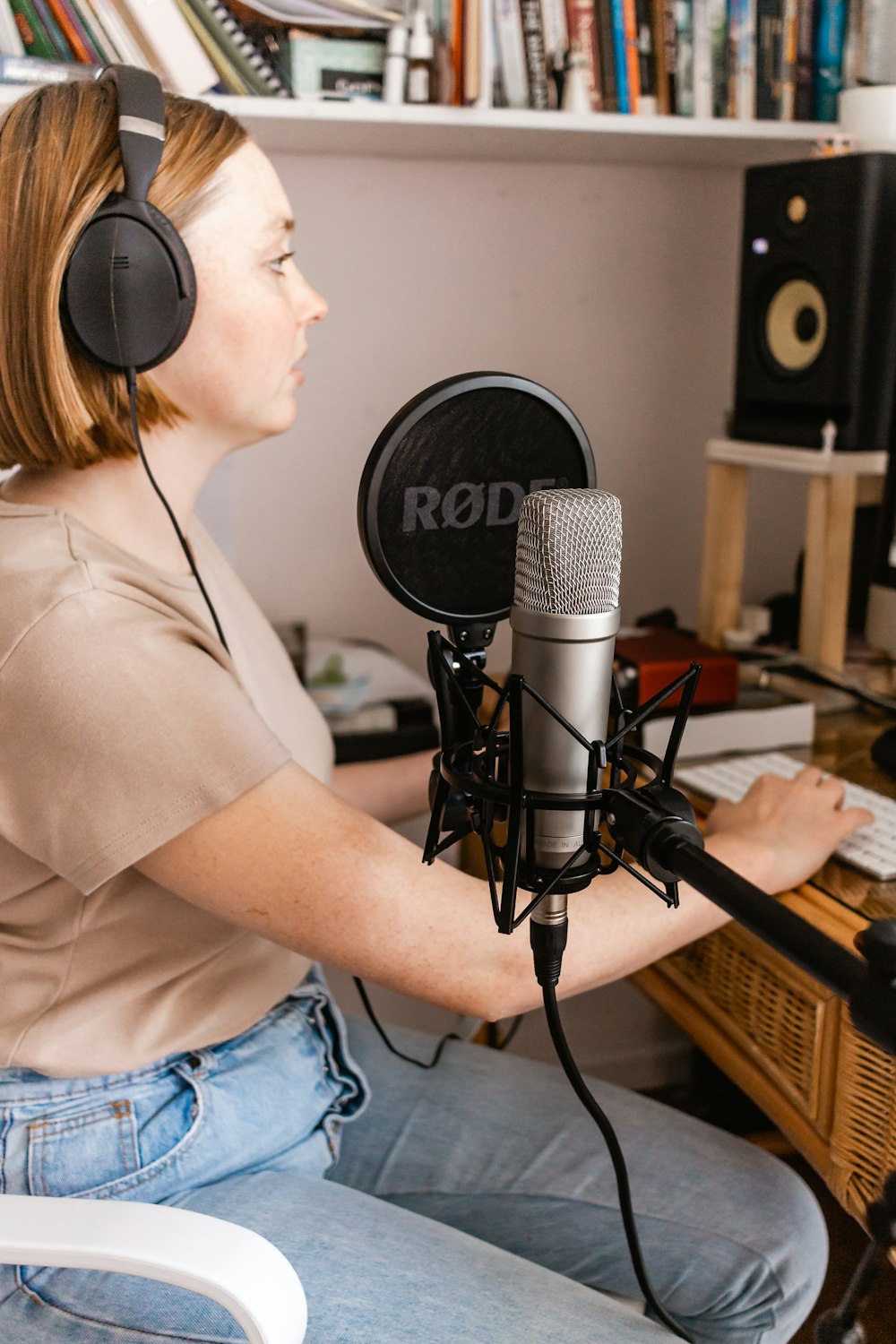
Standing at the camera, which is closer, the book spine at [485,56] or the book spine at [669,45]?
the book spine at [485,56]

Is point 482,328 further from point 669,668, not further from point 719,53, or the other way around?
point 669,668

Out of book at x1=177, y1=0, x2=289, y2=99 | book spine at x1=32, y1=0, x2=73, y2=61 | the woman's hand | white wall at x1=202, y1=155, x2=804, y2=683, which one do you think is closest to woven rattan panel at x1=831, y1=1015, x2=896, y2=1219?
the woman's hand

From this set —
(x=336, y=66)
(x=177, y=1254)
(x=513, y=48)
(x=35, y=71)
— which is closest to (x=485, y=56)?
(x=513, y=48)

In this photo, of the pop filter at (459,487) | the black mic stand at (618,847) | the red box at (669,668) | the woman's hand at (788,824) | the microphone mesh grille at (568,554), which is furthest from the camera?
the red box at (669,668)

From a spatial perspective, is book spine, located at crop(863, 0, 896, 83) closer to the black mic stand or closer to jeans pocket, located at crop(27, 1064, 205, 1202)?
the black mic stand

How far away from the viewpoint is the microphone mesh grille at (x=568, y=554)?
562mm

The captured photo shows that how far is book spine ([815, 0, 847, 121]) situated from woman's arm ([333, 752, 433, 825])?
1.04m

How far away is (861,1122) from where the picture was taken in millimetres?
1017

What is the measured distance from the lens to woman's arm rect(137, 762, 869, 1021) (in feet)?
2.71

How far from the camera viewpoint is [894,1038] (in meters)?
0.40

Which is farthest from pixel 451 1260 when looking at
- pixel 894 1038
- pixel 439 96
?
pixel 439 96

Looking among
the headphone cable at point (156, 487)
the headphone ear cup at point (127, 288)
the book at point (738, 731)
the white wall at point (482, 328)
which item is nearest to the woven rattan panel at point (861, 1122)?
the book at point (738, 731)

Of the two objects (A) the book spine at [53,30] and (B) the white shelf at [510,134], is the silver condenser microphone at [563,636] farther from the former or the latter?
(A) the book spine at [53,30]

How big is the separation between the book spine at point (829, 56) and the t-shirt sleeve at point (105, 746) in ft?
4.25
